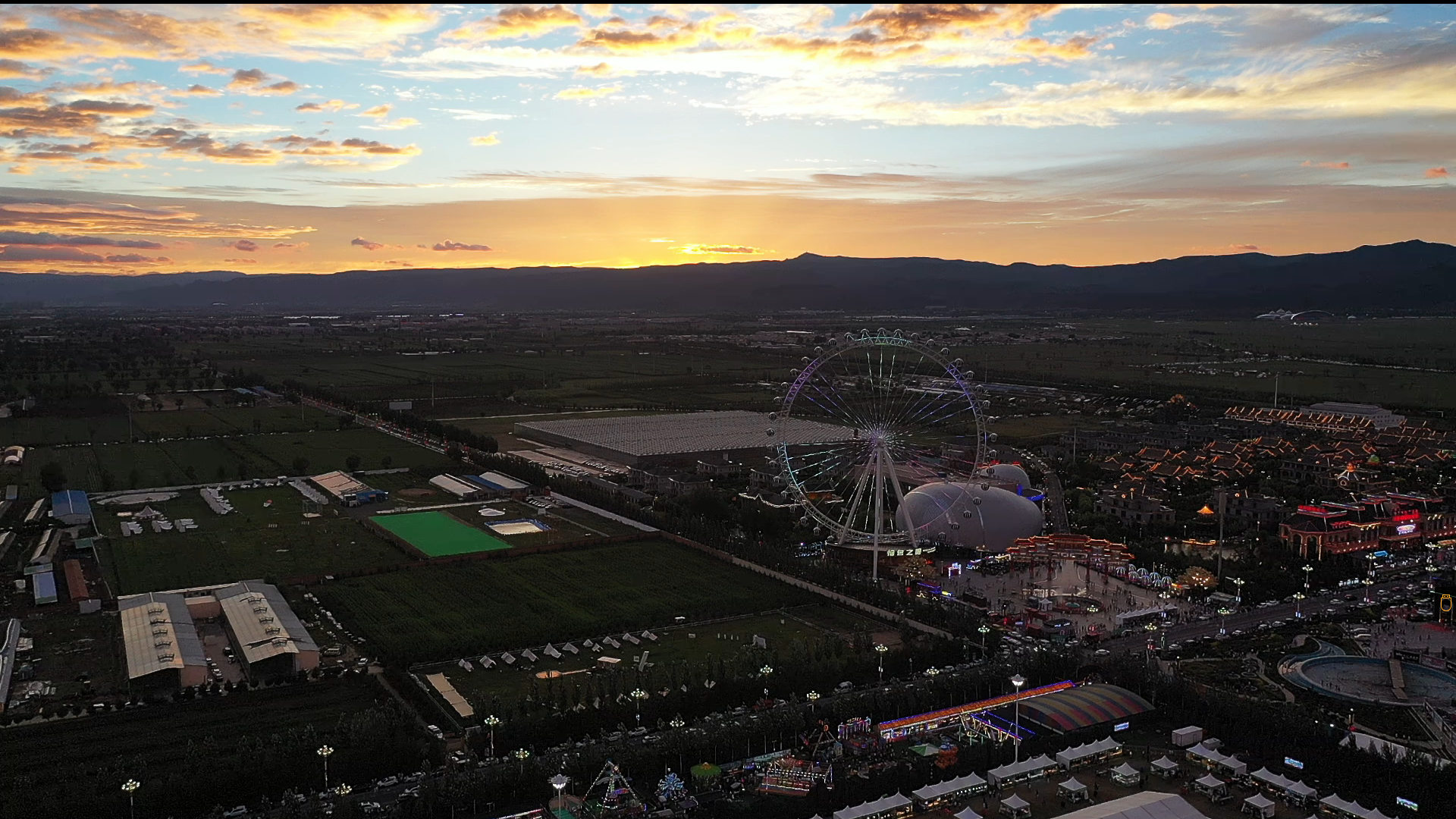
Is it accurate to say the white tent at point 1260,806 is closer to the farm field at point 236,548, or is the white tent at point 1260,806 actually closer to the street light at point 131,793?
the street light at point 131,793

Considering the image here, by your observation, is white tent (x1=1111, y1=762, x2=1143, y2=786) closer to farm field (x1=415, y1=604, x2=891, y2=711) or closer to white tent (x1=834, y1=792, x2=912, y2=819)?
white tent (x1=834, y1=792, x2=912, y2=819)

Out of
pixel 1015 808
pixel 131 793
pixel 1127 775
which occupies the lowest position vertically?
pixel 1127 775

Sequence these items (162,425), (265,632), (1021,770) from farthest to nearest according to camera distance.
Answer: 1. (162,425)
2. (265,632)
3. (1021,770)

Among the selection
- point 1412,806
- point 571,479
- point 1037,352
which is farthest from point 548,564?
point 1037,352

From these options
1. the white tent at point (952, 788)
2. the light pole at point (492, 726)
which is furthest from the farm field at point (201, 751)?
the white tent at point (952, 788)

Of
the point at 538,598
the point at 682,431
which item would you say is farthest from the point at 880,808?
the point at 682,431

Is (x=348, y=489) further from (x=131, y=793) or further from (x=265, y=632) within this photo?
(x=131, y=793)
